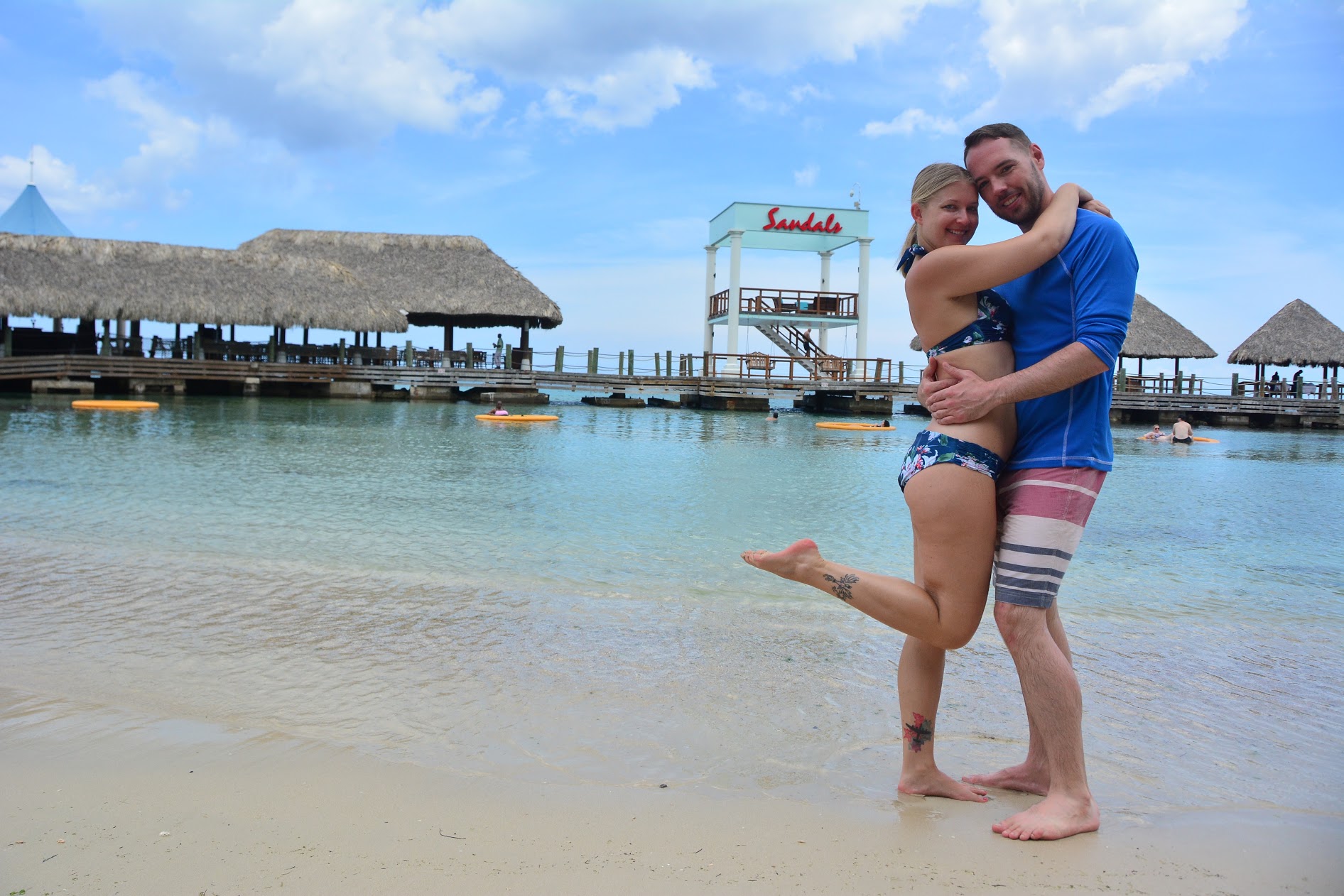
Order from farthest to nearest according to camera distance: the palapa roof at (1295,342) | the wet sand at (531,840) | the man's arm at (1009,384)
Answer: the palapa roof at (1295,342) → the man's arm at (1009,384) → the wet sand at (531,840)

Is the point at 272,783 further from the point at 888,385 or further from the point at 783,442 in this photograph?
the point at 888,385

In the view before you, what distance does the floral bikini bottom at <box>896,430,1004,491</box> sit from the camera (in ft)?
6.91

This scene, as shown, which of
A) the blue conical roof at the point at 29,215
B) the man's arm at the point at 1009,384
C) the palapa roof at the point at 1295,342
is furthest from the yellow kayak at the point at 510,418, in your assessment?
the blue conical roof at the point at 29,215

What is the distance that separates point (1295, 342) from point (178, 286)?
1479 inches

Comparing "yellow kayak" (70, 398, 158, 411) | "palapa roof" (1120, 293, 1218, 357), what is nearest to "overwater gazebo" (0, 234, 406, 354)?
"yellow kayak" (70, 398, 158, 411)

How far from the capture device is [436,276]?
3256 cm

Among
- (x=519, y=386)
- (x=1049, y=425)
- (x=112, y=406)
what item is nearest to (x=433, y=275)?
(x=519, y=386)

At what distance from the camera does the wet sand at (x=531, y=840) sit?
182cm

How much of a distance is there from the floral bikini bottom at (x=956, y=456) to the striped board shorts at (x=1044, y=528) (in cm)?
9

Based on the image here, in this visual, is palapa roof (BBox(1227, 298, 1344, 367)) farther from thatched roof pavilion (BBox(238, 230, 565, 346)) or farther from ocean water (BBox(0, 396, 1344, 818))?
ocean water (BBox(0, 396, 1344, 818))

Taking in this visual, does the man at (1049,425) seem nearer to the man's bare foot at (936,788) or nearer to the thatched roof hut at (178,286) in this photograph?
the man's bare foot at (936,788)

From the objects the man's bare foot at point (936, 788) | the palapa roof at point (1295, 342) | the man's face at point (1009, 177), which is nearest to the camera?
the man's face at point (1009, 177)

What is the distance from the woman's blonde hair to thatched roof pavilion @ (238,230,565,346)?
29630 mm

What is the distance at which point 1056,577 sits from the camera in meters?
2.13
